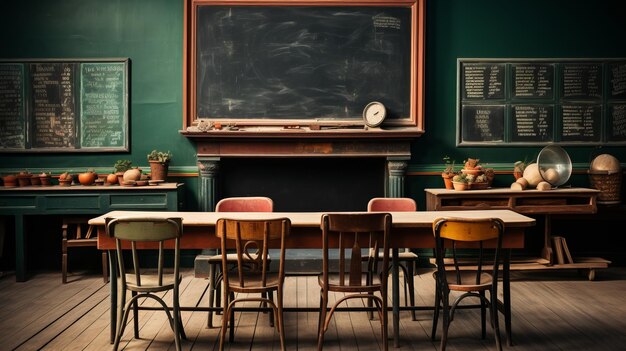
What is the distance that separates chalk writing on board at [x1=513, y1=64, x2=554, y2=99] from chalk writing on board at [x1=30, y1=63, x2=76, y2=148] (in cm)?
487

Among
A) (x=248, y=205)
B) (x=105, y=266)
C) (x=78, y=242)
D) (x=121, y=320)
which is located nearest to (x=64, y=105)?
(x=78, y=242)

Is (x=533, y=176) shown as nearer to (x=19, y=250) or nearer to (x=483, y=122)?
(x=483, y=122)

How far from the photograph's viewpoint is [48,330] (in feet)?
15.5

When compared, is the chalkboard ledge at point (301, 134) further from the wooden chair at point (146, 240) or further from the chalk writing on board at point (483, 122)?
the wooden chair at point (146, 240)

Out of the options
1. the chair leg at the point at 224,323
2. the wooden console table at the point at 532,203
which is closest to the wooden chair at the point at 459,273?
the chair leg at the point at 224,323

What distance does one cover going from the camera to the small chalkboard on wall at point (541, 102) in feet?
23.1

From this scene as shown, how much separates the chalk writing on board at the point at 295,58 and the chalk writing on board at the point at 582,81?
1.78m

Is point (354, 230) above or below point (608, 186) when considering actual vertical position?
below

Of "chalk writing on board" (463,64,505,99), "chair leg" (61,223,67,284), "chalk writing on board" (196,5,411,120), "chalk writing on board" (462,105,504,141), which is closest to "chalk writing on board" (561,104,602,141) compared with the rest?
"chalk writing on board" (462,105,504,141)

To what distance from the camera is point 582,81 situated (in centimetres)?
706

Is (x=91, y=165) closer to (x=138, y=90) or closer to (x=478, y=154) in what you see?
(x=138, y=90)

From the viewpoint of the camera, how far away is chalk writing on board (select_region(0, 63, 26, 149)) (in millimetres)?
6902

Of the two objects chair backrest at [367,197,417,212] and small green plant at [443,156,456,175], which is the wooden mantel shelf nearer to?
small green plant at [443,156,456,175]

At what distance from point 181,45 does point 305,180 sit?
6.55 ft
